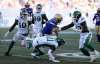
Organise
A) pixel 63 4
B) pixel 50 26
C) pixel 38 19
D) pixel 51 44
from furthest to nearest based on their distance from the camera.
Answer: pixel 63 4 → pixel 38 19 → pixel 50 26 → pixel 51 44

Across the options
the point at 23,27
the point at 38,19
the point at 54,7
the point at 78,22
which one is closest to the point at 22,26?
the point at 23,27

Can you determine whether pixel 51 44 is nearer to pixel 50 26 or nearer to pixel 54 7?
pixel 50 26

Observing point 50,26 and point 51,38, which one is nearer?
point 51,38

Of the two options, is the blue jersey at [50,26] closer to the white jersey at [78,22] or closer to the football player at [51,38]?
the football player at [51,38]

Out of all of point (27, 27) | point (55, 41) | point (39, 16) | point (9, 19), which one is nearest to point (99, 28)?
point (39, 16)

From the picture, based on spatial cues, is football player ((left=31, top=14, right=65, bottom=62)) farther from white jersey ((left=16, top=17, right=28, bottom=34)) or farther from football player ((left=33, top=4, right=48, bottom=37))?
football player ((left=33, top=4, right=48, bottom=37))

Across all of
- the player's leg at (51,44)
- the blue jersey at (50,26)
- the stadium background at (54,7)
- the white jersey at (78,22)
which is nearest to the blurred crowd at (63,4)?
the stadium background at (54,7)

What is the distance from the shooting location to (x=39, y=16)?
1898 cm

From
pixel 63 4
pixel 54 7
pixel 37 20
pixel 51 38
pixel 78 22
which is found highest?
pixel 63 4

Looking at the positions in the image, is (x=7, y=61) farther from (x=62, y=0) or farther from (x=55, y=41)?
(x=62, y=0)

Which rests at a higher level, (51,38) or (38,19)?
(38,19)

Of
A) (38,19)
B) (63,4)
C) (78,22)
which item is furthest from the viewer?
(63,4)

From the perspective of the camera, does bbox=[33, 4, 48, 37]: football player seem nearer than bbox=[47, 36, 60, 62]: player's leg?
No

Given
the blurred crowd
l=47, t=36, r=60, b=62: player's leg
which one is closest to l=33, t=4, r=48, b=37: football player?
l=47, t=36, r=60, b=62: player's leg
